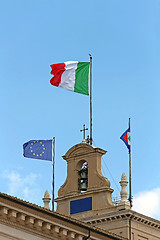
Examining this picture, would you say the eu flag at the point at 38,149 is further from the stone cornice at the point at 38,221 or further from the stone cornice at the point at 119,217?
the stone cornice at the point at 38,221

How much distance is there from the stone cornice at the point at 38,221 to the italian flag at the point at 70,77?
19450 mm

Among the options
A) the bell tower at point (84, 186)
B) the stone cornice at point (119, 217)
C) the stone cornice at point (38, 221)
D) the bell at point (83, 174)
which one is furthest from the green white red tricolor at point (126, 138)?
the stone cornice at point (38, 221)

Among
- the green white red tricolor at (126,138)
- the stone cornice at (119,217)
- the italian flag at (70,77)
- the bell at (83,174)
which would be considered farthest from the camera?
the italian flag at (70,77)

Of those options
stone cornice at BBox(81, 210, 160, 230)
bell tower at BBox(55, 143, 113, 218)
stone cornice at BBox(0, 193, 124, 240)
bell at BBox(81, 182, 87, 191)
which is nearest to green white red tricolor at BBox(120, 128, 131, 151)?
bell tower at BBox(55, 143, 113, 218)

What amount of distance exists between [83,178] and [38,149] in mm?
5036

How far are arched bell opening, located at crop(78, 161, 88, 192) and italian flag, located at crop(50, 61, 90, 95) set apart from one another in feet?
18.0

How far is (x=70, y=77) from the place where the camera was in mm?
57594

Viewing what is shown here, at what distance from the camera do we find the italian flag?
5738cm

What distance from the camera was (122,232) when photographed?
174 ft

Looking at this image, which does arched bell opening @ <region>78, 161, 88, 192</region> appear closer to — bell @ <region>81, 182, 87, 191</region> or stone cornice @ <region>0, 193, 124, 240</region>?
bell @ <region>81, 182, 87, 191</region>

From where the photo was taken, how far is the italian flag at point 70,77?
57.4 meters

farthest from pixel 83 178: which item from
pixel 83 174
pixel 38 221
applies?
pixel 38 221

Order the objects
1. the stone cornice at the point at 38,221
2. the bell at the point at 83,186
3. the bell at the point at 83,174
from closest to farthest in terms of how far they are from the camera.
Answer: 1. the stone cornice at the point at 38,221
2. the bell at the point at 83,186
3. the bell at the point at 83,174

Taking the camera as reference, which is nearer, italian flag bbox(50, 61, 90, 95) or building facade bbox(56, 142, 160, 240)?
building facade bbox(56, 142, 160, 240)
